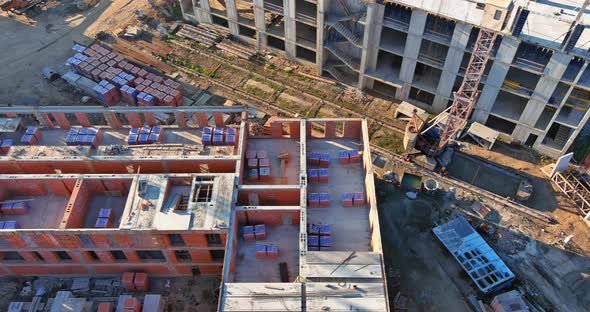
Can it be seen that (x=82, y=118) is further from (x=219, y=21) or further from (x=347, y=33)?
(x=347, y=33)

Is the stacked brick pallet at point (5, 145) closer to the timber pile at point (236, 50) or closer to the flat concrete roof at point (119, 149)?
the flat concrete roof at point (119, 149)

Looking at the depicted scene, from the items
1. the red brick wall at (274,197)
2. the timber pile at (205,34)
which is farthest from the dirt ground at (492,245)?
the timber pile at (205,34)

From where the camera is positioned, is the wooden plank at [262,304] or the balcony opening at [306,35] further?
the balcony opening at [306,35]

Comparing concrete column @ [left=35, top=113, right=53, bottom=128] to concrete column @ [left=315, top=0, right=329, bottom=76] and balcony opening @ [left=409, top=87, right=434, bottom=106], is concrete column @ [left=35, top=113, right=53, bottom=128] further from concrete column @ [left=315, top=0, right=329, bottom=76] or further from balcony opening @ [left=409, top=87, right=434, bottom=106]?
balcony opening @ [left=409, top=87, right=434, bottom=106]

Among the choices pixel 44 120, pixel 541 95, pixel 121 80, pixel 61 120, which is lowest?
pixel 44 120

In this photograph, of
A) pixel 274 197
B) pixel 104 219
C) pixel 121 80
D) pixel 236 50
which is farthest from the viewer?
pixel 236 50

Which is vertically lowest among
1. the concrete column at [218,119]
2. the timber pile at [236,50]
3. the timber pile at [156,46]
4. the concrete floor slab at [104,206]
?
the concrete floor slab at [104,206]

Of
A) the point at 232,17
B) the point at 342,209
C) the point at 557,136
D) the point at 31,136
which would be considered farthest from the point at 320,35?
the point at 31,136
